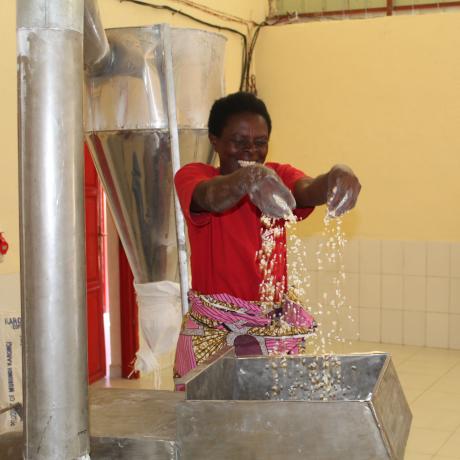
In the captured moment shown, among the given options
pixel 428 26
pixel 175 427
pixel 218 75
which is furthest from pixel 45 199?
pixel 428 26

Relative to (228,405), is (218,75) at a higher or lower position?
higher

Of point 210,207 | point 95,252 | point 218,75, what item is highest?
point 218,75

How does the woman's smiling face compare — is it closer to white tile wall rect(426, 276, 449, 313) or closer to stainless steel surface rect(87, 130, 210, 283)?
stainless steel surface rect(87, 130, 210, 283)

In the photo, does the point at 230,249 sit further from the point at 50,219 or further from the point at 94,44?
the point at 50,219

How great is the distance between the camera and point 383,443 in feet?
4.37

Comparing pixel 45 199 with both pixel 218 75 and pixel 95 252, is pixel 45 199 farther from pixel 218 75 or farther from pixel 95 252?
pixel 95 252

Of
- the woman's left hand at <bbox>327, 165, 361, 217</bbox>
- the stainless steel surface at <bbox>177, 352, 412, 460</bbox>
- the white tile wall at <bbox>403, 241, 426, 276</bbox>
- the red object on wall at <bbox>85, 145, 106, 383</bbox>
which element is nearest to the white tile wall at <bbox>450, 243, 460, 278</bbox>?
the white tile wall at <bbox>403, 241, 426, 276</bbox>

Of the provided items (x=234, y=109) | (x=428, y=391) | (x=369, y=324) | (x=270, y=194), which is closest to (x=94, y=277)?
(x=428, y=391)

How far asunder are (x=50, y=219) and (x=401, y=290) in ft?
15.6

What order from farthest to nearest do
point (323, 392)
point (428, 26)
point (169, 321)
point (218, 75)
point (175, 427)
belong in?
point (428, 26), point (218, 75), point (169, 321), point (323, 392), point (175, 427)

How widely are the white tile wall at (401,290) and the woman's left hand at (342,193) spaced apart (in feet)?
13.3

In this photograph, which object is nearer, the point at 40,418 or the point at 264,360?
the point at 40,418

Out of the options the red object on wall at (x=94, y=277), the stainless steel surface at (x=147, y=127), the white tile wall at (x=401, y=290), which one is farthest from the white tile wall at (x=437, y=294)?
the stainless steel surface at (x=147, y=127)

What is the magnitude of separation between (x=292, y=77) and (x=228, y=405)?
16.2ft
